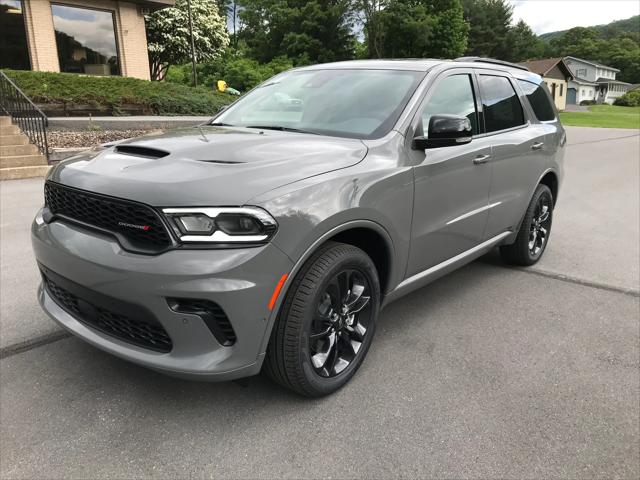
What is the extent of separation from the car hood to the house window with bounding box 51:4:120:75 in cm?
1742

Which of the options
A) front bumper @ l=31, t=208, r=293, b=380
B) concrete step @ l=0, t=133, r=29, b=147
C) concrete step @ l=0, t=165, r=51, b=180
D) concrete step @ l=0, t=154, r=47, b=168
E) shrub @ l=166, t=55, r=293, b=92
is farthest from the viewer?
shrub @ l=166, t=55, r=293, b=92

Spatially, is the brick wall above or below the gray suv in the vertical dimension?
above

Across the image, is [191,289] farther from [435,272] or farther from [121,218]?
[435,272]

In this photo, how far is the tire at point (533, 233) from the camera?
15.5 feet

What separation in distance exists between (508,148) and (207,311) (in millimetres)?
2855

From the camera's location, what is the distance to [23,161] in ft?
32.7

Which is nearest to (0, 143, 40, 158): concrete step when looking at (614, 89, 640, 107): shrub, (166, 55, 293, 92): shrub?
(166, 55, 293, 92): shrub

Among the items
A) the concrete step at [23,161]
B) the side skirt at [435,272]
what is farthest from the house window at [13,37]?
the side skirt at [435,272]

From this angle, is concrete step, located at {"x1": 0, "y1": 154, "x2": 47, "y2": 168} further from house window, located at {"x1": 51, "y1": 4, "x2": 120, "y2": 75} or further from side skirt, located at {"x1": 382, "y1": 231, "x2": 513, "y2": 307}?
house window, located at {"x1": 51, "y1": 4, "x2": 120, "y2": 75}

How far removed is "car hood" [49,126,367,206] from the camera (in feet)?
7.43

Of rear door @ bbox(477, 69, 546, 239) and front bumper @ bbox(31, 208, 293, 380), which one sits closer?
front bumper @ bbox(31, 208, 293, 380)

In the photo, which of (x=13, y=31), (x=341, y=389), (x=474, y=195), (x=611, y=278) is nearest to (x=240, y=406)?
(x=341, y=389)

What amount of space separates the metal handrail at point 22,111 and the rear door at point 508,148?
920cm

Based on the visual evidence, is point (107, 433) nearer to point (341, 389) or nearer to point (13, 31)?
point (341, 389)
